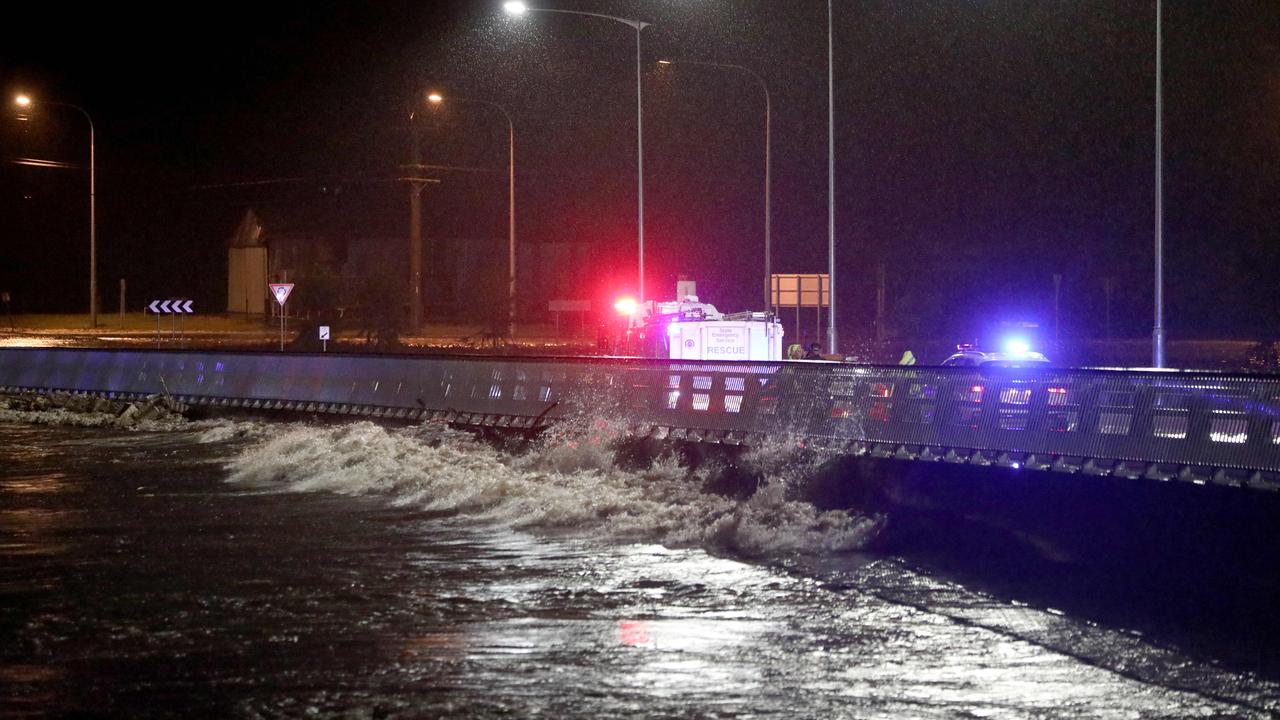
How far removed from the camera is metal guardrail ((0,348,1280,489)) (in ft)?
42.4

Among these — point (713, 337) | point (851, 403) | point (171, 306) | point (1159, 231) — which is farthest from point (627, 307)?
point (171, 306)

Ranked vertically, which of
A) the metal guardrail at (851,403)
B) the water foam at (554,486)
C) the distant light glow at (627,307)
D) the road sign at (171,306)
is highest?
the road sign at (171,306)

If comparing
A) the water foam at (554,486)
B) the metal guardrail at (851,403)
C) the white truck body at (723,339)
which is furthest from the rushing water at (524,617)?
the white truck body at (723,339)

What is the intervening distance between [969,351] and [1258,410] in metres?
17.5

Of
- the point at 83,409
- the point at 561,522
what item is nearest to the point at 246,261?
the point at 83,409

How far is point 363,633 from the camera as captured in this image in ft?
32.1

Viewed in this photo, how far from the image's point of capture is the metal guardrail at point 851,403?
12.9 metres

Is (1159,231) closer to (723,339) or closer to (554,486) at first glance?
(723,339)

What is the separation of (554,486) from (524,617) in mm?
7119

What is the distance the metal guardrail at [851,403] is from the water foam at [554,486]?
750mm

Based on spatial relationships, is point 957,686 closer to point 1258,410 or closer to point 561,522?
point 1258,410

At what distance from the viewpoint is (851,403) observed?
17156mm

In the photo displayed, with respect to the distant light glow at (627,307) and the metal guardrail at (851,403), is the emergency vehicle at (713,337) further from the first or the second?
the metal guardrail at (851,403)

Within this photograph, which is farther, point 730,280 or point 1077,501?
point 730,280
